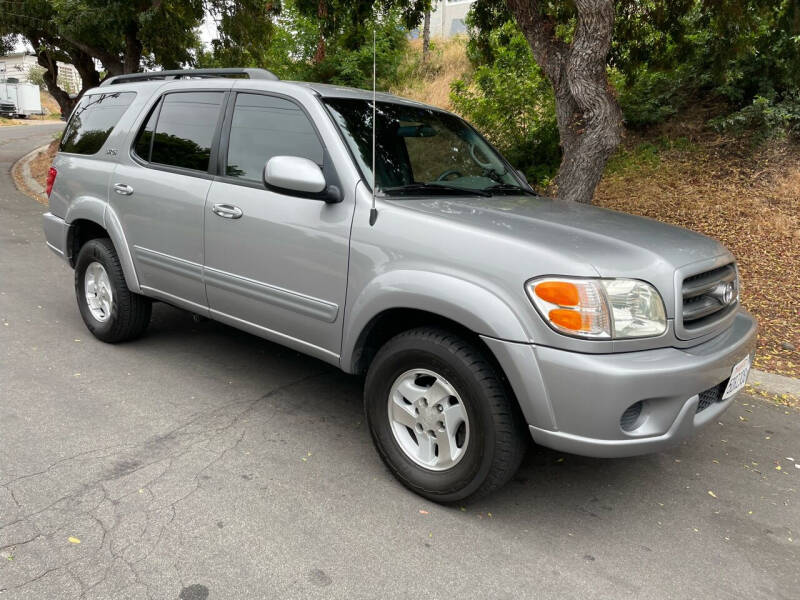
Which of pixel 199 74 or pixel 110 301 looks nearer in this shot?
pixel 199 74

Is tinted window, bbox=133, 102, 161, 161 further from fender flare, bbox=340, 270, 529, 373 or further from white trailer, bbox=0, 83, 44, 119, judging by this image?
white trailer, bbox=0, 83, 44, 119

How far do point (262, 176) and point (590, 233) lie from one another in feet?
5.81

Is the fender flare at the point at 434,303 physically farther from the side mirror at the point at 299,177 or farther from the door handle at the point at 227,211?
the door handle at the point at 227,211

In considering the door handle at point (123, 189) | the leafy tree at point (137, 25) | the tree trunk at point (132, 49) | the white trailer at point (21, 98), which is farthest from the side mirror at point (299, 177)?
the white trailer at point (21, 98)

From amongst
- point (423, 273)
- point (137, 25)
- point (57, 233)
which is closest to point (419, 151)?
point (423, 273)

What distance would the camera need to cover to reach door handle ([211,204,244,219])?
3.67m

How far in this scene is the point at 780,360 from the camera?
5211mm

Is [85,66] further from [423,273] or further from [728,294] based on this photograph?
[728,294]

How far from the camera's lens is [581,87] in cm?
629

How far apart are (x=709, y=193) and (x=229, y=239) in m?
6.88

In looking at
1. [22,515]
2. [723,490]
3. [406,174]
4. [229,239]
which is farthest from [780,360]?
[22,515]

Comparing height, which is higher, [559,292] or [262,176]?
[262,176]

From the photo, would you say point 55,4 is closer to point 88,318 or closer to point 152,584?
point 88,318

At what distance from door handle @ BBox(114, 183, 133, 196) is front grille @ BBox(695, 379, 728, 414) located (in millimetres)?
3605
